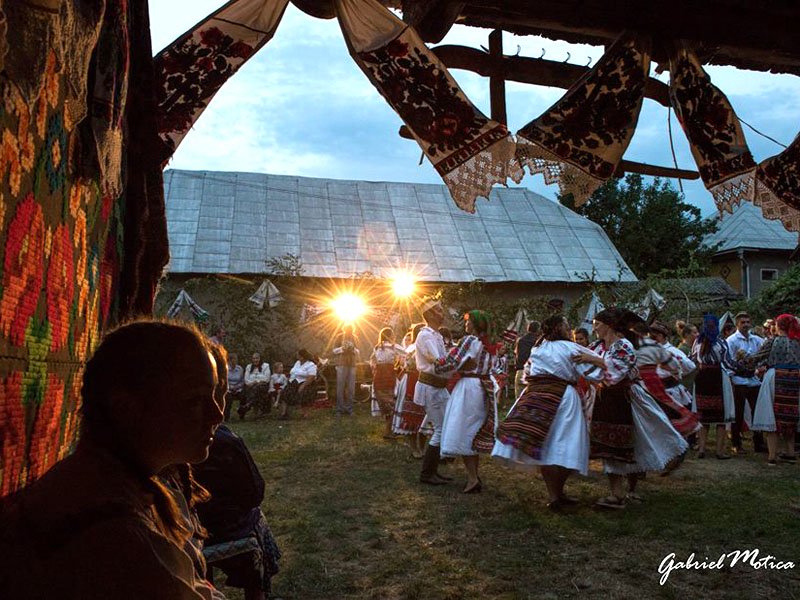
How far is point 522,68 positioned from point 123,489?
366 cm

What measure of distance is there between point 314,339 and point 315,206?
5688 millimetres

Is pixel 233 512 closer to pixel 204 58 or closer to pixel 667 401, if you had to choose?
pixel 204 58

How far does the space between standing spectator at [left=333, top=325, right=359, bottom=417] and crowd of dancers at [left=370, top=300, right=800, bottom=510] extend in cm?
473

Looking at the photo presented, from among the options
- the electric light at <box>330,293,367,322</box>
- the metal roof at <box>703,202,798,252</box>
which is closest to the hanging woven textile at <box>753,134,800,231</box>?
the electric light at <box>330,293,367,322</box>

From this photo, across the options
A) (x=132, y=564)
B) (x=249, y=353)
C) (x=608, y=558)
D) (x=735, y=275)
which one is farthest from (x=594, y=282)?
(x=132, y=564)

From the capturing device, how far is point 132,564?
1.25 m

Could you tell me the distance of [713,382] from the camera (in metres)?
9.63

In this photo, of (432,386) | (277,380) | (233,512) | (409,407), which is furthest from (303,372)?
(233,512)

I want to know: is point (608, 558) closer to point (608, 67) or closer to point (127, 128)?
point (608, 67)

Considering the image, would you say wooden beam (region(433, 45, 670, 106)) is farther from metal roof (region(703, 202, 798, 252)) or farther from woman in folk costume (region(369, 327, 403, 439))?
metal roof (region(703, 202, 798, 252))

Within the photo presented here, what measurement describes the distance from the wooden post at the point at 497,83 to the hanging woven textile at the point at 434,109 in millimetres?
326

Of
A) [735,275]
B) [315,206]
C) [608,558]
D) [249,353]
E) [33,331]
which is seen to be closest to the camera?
[33,331]

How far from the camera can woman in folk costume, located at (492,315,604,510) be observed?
6531 mm

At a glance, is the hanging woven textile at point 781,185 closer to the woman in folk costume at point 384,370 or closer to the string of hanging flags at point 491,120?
the string of hanging flags at point 491,120
